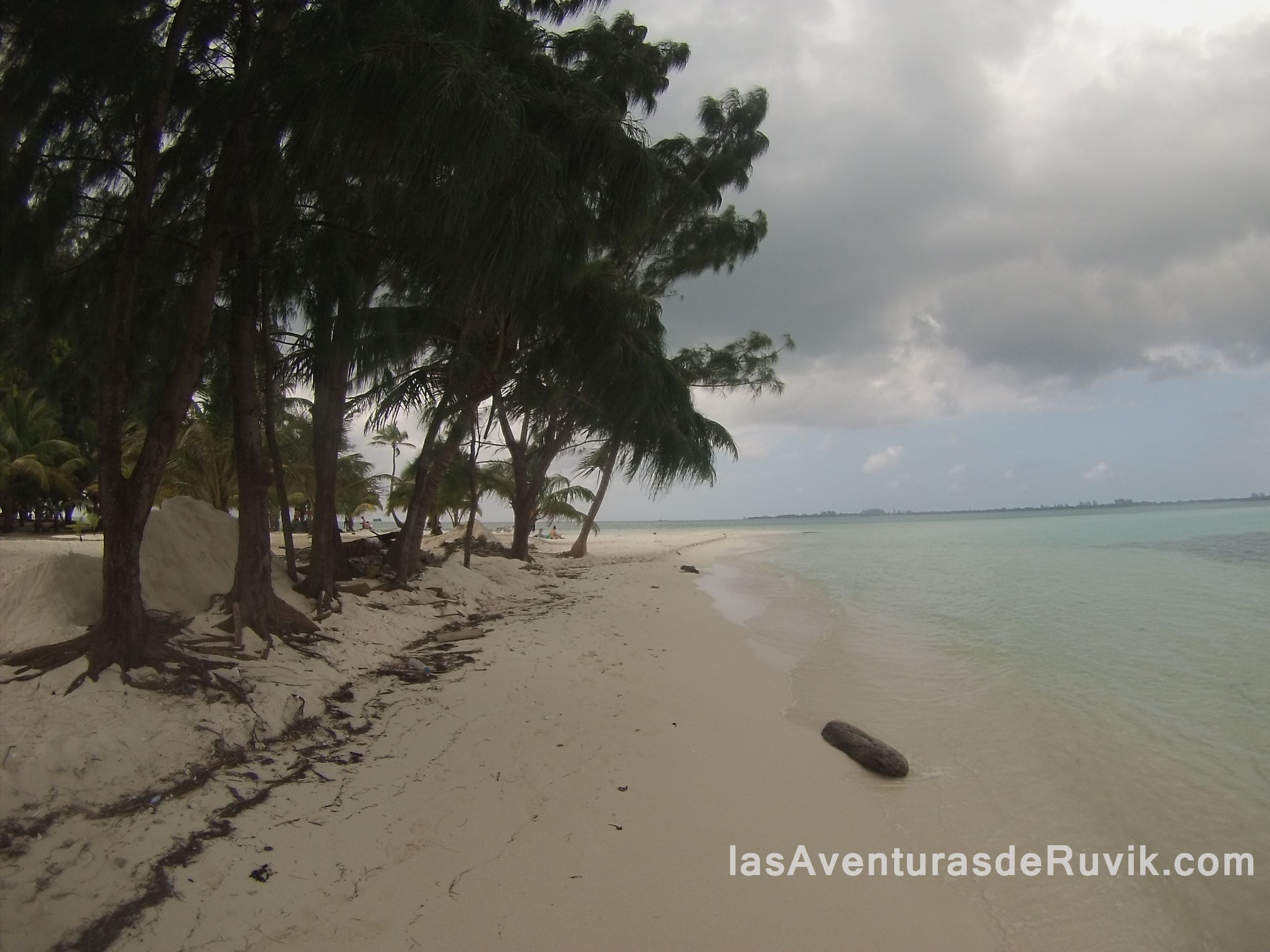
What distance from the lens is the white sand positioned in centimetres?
236

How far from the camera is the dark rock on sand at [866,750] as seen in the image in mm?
4004

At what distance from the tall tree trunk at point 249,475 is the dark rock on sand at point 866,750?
14.8 feet

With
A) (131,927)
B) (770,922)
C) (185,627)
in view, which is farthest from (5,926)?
(185,627)

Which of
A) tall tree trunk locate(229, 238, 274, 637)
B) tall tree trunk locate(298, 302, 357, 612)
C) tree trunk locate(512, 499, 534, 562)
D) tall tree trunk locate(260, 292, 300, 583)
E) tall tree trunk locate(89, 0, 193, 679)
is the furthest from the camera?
tree trunk locate(512, 499, 534, 562)

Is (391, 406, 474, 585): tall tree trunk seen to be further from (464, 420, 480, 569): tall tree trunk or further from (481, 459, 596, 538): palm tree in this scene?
(481, 459, 596, 538): palm tree

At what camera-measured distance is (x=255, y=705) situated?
3984 millimetres

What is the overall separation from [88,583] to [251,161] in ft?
10.6

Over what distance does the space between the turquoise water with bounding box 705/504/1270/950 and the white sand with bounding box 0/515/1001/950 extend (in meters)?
0.47

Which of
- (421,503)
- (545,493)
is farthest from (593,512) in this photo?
(421,503)

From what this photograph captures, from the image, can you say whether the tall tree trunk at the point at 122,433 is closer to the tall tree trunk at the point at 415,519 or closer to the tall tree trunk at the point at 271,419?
the tall tree trunk at the point at 271,419

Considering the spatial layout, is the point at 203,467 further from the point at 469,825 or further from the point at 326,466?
the point at 469,825

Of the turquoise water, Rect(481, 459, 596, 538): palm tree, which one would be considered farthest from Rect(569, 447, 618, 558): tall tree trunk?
the turquoise water

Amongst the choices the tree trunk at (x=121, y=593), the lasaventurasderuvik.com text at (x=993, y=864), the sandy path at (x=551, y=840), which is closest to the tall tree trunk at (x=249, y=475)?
the tree trunk at (x=121, y=593)

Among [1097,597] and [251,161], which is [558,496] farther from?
[251,161]
